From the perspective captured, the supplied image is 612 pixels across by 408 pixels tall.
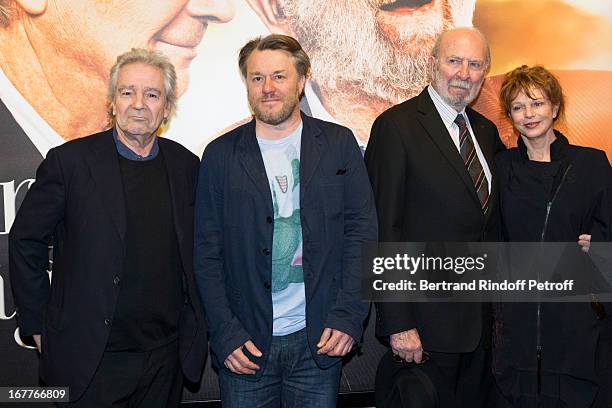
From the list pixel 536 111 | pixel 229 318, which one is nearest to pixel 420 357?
pixel 229 318

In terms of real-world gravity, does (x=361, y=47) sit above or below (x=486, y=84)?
above

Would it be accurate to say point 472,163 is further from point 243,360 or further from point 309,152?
point 243,360

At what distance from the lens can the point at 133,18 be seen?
11.0ft

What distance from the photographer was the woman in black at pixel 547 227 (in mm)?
2723

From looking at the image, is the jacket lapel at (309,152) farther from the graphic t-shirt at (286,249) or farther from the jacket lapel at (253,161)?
the jacket lapel at (253,161)

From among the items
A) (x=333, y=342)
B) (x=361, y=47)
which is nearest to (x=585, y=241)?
(x=333, y=342)

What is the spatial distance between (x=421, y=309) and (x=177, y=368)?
1.05m

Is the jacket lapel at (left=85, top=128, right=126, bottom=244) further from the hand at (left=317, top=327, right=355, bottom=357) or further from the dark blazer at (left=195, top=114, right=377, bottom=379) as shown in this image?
the hand at (left=317, top=327, right=355, bottom=357)

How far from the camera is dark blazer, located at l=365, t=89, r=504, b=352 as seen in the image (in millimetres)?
2553

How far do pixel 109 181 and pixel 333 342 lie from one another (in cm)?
105

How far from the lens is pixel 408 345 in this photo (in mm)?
2543

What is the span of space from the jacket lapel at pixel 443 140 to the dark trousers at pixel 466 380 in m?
0.68

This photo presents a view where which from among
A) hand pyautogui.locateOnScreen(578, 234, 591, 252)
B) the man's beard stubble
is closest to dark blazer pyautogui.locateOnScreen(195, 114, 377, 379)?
hand pyautogui.locateOnScreen(578, 234, 591, 252)

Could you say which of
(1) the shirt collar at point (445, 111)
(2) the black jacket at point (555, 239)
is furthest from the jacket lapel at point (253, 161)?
(2) the black jacket at point (555, 239)
